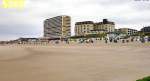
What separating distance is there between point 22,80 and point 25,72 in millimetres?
1990

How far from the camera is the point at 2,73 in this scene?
→ 14.4 meters

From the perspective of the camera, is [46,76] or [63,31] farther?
[63,31]

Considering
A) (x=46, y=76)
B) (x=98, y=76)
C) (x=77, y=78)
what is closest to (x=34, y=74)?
(x=46, y=76)

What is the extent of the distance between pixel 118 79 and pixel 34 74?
3865mm

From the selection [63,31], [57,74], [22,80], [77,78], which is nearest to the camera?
[22,80]

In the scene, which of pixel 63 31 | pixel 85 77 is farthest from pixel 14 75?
pixel 63 31

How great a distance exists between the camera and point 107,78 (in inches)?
550

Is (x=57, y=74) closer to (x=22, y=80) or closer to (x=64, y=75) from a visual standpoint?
(x=64, y=75)

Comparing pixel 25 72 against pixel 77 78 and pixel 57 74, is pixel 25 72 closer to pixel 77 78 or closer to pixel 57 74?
pixel 57 74

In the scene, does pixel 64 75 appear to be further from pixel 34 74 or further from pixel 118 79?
pixel 118 79

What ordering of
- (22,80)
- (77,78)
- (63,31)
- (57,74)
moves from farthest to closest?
(63,31), (57,74), (77,78), (22,80)

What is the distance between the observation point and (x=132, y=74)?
49.7ft

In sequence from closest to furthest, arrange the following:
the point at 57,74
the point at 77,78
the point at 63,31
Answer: the point at 77,78
the point at 57,74
the point at 63,31

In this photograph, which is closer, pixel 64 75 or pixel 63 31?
pixel 64 75
